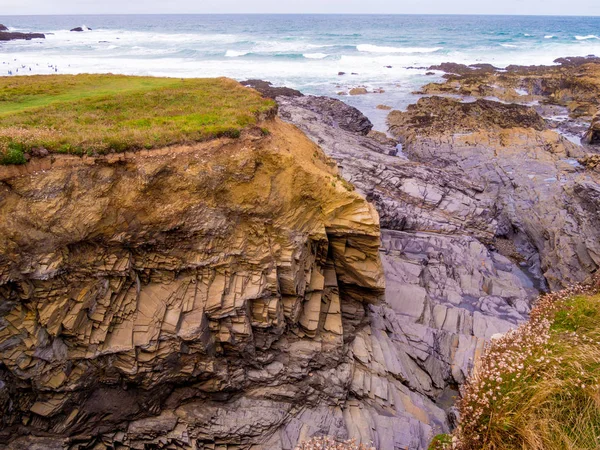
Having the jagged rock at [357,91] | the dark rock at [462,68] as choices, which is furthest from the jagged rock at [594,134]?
the dark rock at [462,68]

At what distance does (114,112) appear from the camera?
13.8 metres

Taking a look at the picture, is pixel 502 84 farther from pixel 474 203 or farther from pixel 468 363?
pixel 468 363

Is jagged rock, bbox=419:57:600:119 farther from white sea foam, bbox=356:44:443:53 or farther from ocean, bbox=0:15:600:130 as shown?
white sea foam, bbox=356:44:443:53

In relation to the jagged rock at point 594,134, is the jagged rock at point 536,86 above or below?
above

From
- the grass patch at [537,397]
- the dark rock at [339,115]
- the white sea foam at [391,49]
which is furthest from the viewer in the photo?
the white sea foam at [391,49]

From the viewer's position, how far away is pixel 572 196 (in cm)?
2400

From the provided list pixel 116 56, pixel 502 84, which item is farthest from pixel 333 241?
pixel 116 56

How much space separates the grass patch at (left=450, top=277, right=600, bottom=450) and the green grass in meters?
9.60

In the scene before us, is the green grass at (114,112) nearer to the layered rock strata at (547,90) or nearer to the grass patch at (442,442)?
the grass patch at (442,442)

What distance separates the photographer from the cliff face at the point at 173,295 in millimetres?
9641

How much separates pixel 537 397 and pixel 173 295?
903 centimetres

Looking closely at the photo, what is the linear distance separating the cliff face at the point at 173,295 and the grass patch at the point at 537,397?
5339 millimetres

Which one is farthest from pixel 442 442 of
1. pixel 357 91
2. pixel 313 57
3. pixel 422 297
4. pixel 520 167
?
pixel 313 57

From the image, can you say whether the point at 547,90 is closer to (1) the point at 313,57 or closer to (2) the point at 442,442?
(1) the point at 313,57
